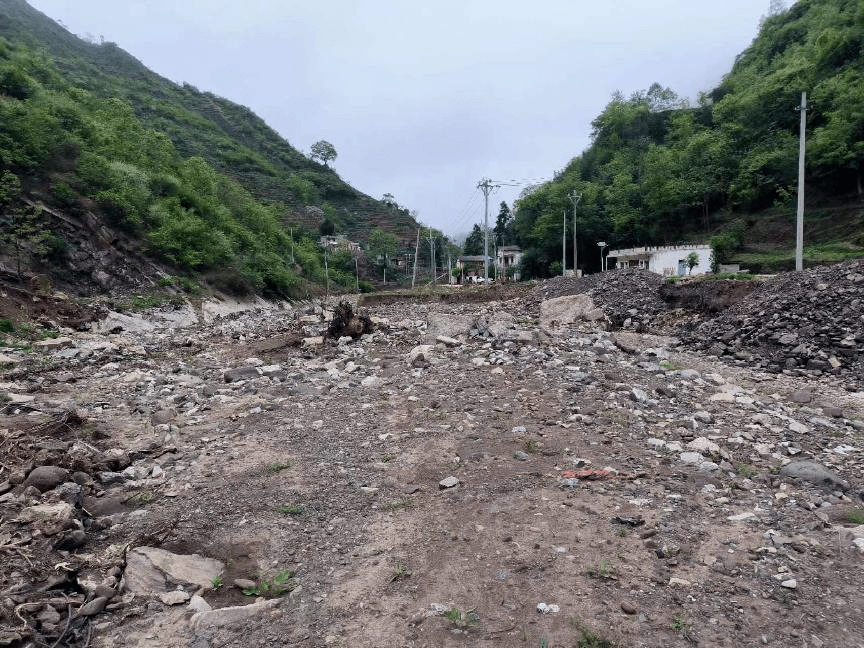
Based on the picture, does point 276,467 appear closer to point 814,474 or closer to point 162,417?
point 162,417

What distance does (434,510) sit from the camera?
3.85 m

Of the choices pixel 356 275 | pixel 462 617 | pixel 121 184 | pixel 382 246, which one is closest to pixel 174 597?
pixel 462 617

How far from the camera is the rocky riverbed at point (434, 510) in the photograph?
2621 mm

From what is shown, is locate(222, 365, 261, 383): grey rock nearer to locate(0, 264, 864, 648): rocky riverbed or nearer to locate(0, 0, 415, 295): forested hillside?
locate(0, 264, 864, 648): rocky riverbed

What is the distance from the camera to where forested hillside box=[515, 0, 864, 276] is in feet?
108

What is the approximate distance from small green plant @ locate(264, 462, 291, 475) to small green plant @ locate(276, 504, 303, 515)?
0.72 m

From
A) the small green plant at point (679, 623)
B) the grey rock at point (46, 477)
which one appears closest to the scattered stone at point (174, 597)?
the grey rock at point (46, 477)

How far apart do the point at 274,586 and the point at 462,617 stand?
1261 millimetres

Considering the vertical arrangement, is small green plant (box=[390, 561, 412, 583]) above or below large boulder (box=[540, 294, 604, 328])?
below

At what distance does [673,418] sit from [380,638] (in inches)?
185

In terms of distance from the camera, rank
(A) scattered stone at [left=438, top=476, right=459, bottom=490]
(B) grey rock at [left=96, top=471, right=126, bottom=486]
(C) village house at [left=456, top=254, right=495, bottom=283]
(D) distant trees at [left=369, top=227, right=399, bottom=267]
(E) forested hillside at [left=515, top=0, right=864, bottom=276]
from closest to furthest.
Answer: (A) scattered stone at [left=438, top=476, right=459, bottom=490]
(B) grey rock at [left=96, top=471, right=126, bottom=486]
(E) forested hillside at [left=515, top=0, right=864, bottom=276]
(D) distant trees at [left=369, top=227, right=399, bottom=267]
(C) village house at [left=456, top=254, right=495, bottom=283]

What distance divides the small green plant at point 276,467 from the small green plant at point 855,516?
4.88 metres

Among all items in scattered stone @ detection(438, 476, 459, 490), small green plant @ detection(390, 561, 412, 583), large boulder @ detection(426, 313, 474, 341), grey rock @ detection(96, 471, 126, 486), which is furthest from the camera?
large boulder @ detection(426, 313, 474, 341)

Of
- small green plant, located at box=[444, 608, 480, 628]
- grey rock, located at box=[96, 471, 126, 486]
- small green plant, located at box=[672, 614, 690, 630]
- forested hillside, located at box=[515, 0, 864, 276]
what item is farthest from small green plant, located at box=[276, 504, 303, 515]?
forested hillside, located at box=[515, 0, 864, 276]
